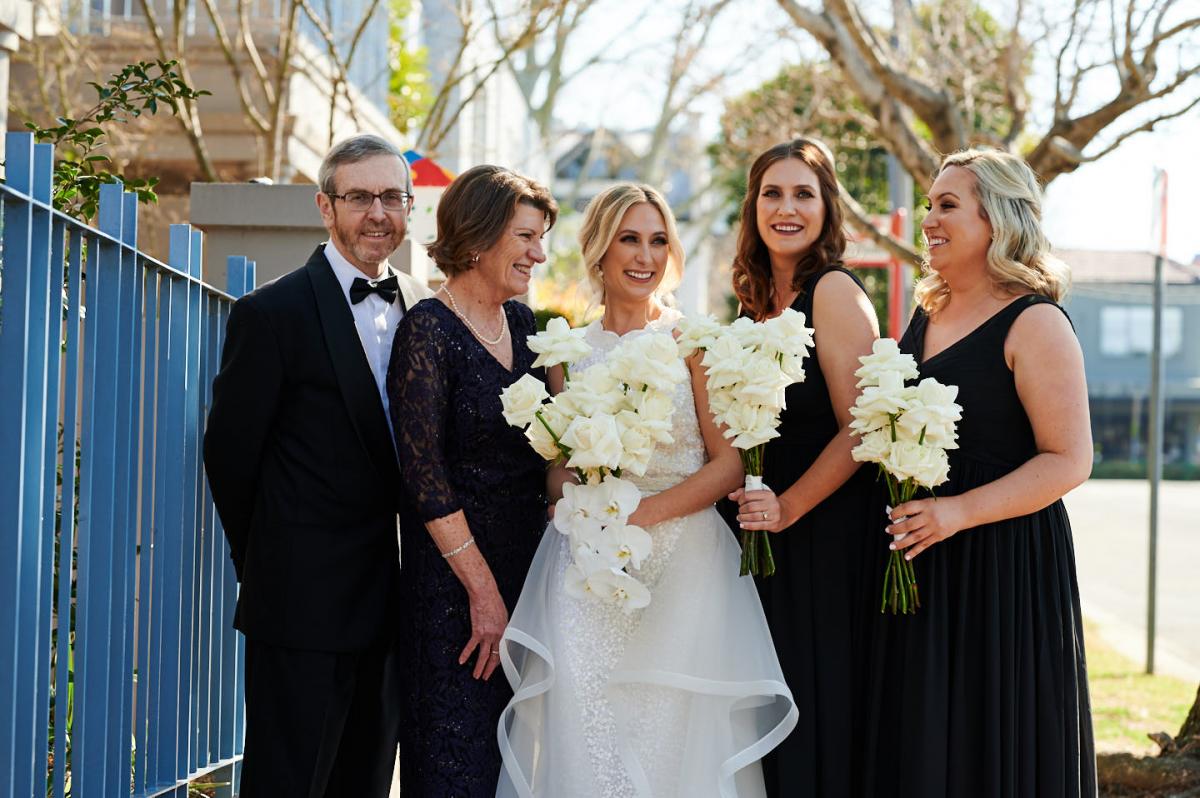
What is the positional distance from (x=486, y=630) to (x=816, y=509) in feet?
3.74

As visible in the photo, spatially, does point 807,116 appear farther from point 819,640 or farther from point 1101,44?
point 819,640

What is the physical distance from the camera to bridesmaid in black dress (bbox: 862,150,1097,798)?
12.1ft

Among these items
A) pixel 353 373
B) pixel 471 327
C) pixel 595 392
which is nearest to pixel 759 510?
pixel 595 392

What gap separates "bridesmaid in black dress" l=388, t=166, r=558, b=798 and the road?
7476 millimetres

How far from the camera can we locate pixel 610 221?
4188mm

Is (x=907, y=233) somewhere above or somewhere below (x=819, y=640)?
above

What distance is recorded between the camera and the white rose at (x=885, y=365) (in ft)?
11.7

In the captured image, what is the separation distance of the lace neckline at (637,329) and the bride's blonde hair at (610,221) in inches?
5.1

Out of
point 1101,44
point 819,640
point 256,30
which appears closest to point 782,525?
point 819,640

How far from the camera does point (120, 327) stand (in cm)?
365

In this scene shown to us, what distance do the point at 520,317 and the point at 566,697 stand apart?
4.02 feet

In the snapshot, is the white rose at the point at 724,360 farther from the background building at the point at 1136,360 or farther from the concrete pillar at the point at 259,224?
the background building at the point at 1136,360

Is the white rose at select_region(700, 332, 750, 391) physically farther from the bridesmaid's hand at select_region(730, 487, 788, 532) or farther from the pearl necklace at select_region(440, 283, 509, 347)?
the pearl necklace at select_region(440, 283, 509, 347)

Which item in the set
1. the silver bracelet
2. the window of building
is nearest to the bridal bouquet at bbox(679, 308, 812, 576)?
the silver bracelet
